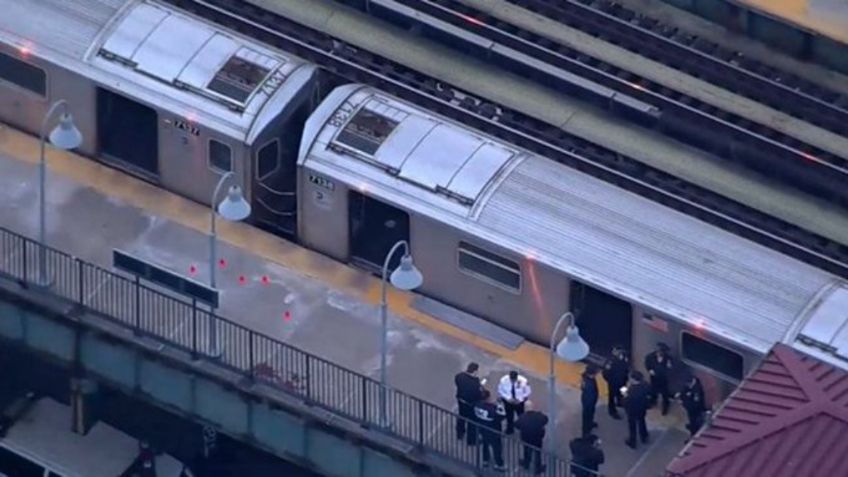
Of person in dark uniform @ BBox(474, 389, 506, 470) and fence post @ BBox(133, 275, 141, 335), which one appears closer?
person in dark uniform @ BBox(474, 389, 506, 470)

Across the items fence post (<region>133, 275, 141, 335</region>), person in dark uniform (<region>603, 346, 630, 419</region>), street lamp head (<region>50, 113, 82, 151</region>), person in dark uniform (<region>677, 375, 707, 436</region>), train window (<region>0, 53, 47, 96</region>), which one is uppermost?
train window (<region>0, 53, 47, 96</region>)

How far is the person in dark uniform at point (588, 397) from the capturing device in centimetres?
6506

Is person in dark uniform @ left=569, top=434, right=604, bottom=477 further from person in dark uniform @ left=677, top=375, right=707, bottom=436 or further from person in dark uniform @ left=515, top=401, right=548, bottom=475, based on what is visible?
person in dark uniform @ left=677, top=375, right=707, bottom=436

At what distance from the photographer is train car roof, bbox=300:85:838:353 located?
66000mm


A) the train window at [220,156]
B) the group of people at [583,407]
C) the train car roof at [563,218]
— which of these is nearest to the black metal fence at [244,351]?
the group of people at [583,407]

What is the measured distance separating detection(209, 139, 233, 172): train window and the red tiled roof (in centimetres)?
1183

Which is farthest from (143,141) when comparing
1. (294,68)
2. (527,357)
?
(527,357)

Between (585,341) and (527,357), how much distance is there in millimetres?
1518

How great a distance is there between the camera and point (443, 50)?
7644 cm

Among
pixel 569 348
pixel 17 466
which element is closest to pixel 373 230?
pixel 17 466

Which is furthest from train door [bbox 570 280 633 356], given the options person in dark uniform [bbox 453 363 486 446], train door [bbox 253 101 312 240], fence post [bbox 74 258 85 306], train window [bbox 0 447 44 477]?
train window [bbox 0 447 44 477]

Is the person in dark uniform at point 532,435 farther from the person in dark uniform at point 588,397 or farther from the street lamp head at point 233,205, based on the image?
the street lamp head at point 233,205

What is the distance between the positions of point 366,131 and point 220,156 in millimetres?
3023

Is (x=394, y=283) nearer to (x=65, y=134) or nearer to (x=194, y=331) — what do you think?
(x=194, y=331)
